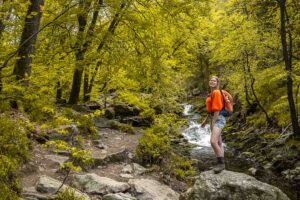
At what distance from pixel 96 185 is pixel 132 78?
5.85 meters

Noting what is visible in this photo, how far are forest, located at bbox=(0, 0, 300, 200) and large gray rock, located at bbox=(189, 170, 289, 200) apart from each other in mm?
1685

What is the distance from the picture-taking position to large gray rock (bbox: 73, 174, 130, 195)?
7.01 m

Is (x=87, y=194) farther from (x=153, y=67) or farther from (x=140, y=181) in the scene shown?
(x=153, y=67)

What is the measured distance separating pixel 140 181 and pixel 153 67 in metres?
2.66

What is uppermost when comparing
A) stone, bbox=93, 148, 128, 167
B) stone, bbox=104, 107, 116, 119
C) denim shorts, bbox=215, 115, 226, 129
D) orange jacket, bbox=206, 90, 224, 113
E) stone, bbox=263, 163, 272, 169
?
orange jacket, bbox=206, 90, 224, 113

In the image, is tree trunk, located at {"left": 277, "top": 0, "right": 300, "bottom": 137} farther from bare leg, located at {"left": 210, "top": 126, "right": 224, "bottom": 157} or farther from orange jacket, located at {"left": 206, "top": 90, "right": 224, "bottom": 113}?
bare leg, located at {"left": 210, "top": 126, "right": 224, "bottom": 157}

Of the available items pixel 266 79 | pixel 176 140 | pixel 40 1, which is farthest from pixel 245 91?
pixel 40 1

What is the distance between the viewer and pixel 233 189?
712cm

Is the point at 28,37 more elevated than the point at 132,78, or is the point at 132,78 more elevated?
the point at 28,37

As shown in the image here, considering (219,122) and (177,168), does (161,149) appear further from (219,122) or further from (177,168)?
(219,122)

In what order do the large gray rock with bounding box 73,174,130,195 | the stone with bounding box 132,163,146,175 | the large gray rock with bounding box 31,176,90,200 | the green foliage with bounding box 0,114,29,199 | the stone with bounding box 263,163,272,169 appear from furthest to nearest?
the stone with bounding box 263,163,272,169 → the stone with bounding box 132,163,146,175 → the large gray rock with bounding box 73,174,130,195 → the large gray rock with bounding box 31,176,90,200 → the green foliage with bounding box 0,114,29,199

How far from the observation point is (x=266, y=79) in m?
16.2

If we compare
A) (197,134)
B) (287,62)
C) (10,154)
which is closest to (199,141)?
(197,134)

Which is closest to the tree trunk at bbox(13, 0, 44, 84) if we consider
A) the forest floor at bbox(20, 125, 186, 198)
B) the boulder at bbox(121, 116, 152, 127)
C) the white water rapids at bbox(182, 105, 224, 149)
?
the forest floor at bbox(20, 125, 186, 198)
